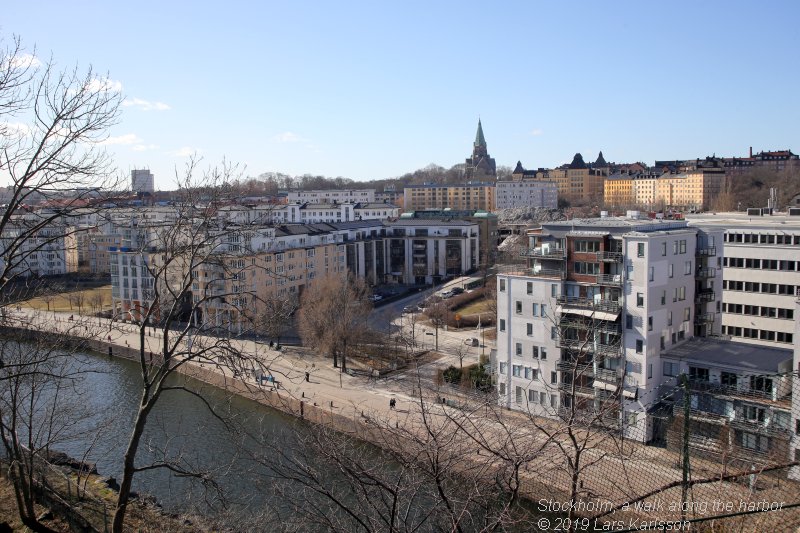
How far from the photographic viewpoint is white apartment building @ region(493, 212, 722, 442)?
776cm

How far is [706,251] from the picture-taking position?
8648 mm

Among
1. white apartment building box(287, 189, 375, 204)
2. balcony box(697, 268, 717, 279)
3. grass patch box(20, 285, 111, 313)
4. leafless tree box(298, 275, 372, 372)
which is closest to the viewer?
balcony box(697, 268, 717, 279)

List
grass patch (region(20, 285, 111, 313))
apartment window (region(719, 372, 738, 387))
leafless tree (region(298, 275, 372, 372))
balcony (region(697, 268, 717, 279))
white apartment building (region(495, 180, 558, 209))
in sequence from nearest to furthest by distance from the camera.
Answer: apartment window (region(719, 372, 738, 387))
balcony (region(697, 268, 717, 279))
leafless tree (region(298, 275, 372, 372))
grass patch (region(20, 285, 111, 313))
white apartment building (region(495, 180, 558, 209))

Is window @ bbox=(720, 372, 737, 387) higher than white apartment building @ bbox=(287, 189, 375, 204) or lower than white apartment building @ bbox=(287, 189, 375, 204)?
lower

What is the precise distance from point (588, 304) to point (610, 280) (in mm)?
400

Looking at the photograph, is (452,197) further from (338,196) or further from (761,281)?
(761,281)

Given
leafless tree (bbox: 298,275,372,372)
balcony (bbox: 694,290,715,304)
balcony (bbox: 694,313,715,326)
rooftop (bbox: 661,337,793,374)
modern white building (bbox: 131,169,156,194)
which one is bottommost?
leafless tree (bbox: 298,275,372,372)

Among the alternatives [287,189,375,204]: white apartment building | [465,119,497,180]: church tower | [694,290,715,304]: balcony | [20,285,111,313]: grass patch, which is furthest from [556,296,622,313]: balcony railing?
[465,119,497,180]: church tower

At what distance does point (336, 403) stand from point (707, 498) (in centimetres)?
649

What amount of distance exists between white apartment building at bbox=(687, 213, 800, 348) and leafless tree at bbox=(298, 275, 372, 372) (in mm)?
6055

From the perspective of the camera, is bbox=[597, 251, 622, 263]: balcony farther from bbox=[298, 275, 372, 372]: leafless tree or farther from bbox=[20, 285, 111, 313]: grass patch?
bbox=[20, 285, 111, 313]: grass patch

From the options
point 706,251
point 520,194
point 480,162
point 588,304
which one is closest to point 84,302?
point 588,304

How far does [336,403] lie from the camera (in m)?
9.53

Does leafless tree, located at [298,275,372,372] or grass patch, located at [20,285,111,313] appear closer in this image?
leafless tree, located at [298,275,372,372]
